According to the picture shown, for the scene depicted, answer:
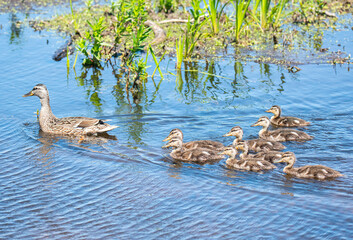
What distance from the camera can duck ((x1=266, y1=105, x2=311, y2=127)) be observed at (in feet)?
31.8

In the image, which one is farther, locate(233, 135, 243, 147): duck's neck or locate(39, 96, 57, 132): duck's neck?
locate(39, 96, 57, 132): duck's neck

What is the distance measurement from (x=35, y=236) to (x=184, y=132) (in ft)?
13.5

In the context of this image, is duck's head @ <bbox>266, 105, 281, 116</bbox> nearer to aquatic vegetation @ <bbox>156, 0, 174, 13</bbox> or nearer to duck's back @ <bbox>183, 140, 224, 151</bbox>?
duck's back @ <bbox>183, 140, 224, 151</bbox>

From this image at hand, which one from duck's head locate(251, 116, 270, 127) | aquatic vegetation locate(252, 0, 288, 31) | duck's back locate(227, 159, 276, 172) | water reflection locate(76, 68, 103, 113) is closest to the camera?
duck's back locate(227, 159, 276, 172)

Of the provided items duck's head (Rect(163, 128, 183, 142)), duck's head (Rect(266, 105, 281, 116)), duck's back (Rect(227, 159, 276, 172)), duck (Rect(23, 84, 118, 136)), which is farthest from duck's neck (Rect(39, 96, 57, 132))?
duck's head (Rect(266, 105, 281, 116))

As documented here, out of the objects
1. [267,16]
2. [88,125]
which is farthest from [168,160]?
[267,16]

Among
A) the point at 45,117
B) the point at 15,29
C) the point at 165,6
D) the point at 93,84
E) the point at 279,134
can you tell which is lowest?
the point at 279,134

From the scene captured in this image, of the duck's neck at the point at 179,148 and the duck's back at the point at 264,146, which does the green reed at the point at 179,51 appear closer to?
the duck's back at the point at 264,146

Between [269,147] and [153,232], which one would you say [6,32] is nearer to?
[269,147]

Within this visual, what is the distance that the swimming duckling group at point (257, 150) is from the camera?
7781 mm

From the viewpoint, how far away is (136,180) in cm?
764

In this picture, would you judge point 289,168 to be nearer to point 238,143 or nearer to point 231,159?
point 231,159

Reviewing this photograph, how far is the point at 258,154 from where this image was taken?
8570 millimetres

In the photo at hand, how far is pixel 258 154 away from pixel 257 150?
48 cm
